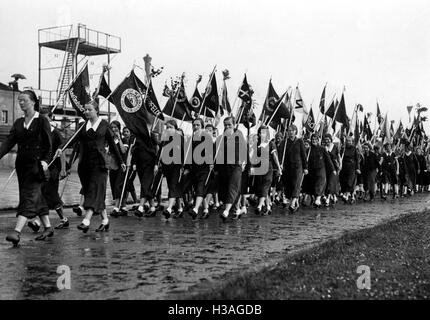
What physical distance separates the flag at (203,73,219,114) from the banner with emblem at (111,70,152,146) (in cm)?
226

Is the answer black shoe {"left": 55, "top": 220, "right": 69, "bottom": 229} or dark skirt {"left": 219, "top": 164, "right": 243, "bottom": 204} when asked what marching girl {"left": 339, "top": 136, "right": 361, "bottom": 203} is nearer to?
dark skirt {"left": 219, "top": 164, "right": 243, "bottom": 204}

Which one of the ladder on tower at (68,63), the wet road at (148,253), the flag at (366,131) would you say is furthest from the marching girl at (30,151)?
the ladder on tower at (68,63)

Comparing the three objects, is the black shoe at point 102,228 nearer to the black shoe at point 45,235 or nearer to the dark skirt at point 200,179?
the black shoe at point 45,235

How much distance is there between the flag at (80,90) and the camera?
13.2 m

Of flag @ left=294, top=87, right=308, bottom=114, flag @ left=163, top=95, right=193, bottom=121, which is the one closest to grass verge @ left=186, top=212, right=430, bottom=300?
flag @ left=163, top=95, right=193, bottom=121

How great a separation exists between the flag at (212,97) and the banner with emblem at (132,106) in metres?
2.26

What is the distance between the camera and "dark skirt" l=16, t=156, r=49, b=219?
869cm

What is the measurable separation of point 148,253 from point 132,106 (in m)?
6.03

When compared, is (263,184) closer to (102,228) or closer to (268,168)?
(268,168)

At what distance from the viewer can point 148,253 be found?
26.6 feet

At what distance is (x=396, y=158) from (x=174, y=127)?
43.3 feet
